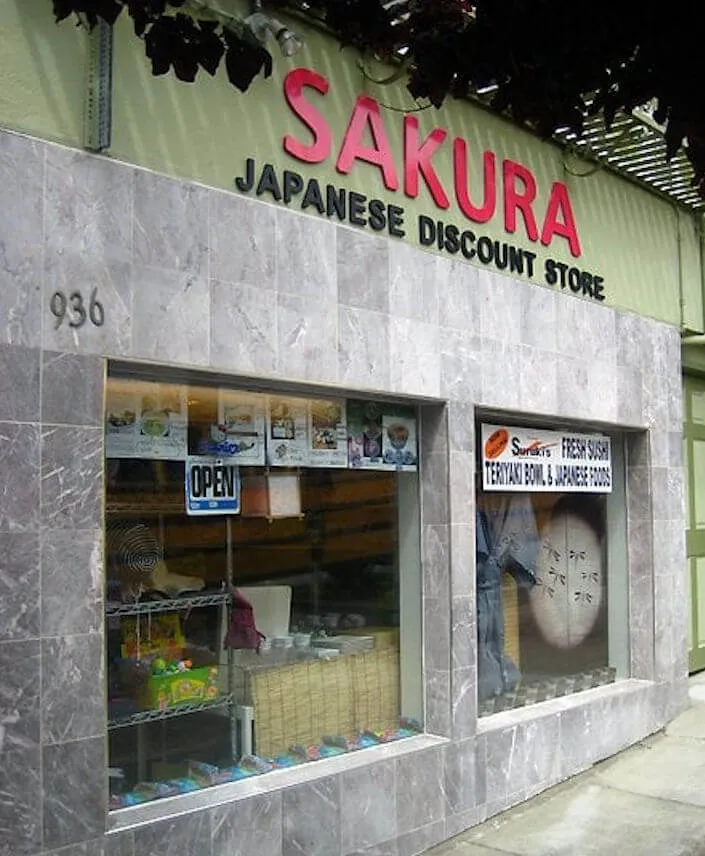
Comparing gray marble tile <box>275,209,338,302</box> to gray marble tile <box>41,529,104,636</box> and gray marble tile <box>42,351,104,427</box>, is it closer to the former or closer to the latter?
gray marble tile <box>42,351,104,427</box>

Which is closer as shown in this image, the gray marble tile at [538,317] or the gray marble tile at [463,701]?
the gray marble tile at [463,701]

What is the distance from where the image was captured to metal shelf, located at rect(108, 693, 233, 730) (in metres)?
4.68

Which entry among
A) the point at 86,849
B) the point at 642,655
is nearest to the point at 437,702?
the point at 86,849

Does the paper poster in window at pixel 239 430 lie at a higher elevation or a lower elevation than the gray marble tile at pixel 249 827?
higher

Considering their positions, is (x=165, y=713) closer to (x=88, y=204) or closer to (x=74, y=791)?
(x=74, y=791)

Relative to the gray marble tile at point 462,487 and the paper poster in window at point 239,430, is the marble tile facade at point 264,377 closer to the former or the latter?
the gray marble tile at point 462,487

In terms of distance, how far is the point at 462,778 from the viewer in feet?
19.2

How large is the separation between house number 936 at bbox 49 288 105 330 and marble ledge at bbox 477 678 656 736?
10.9 feet

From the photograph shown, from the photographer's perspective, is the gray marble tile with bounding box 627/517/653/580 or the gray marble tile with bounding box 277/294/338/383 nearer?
the gray marble tile with bounding box 277/294/338/383

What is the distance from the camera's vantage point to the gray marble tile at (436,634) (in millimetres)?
5875

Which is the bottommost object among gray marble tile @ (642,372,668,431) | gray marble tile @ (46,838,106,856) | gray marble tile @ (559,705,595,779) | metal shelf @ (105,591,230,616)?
gray marble tile @ (559,705,595,779)

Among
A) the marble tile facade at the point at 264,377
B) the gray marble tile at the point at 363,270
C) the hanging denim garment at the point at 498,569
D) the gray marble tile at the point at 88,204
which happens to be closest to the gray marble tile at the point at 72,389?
the marble tile facade at the point at 264,377

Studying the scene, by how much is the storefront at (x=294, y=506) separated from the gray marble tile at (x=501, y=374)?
0.02 metres

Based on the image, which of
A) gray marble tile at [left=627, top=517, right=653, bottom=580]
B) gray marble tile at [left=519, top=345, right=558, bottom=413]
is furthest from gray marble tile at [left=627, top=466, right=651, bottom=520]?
gray marble tile at [left=519, top=345, right=558, bottom=413]
